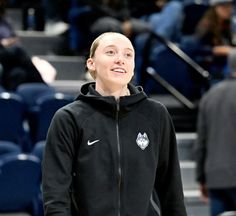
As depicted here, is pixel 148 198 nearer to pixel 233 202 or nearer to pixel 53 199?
pixel 53 199

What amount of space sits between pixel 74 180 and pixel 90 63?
367mm

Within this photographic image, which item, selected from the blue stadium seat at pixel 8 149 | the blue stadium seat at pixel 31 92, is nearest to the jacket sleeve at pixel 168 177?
the blue stadium seat at pixel 8 149

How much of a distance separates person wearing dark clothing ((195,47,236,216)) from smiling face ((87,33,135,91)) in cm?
237

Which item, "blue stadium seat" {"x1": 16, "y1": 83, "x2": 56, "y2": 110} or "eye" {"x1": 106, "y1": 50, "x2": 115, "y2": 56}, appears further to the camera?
"blue stadium seat" {"x1": 16, "y1": 83, "x2": 56, "y2": 110}

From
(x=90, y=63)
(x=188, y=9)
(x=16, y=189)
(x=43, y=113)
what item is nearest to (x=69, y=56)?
(x=188, y=9)

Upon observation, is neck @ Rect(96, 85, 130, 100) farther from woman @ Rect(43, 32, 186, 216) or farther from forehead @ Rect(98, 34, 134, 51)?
forehead @ Rect(98, 34, 134, 51)

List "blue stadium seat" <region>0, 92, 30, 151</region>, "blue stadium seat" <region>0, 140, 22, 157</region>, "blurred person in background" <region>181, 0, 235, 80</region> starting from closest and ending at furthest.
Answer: "blue stadium seat" <region>0, 140, 22, 157</region>
"blue stadium seat" <region>0, 92, 30, 151</region>
"blurred person in background" <region>181, 0, 235, 80</region>

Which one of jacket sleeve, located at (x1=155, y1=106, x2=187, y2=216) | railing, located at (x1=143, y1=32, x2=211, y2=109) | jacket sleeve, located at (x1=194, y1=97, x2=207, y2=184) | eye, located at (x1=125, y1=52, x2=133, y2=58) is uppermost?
eye, located at (x1=125, y1=52, x2=133, y2=58)

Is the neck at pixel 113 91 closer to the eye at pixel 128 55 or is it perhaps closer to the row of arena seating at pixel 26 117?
the eye at pixel 128 55

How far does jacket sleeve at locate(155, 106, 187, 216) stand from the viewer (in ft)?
8.49

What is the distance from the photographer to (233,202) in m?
4.93

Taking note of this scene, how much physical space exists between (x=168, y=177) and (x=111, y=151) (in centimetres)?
22

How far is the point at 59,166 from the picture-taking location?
248cm

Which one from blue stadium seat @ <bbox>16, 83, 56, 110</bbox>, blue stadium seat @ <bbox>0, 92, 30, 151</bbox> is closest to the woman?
blue stadium seat @ <bbox>0, 92, 30, 151</bbox>
